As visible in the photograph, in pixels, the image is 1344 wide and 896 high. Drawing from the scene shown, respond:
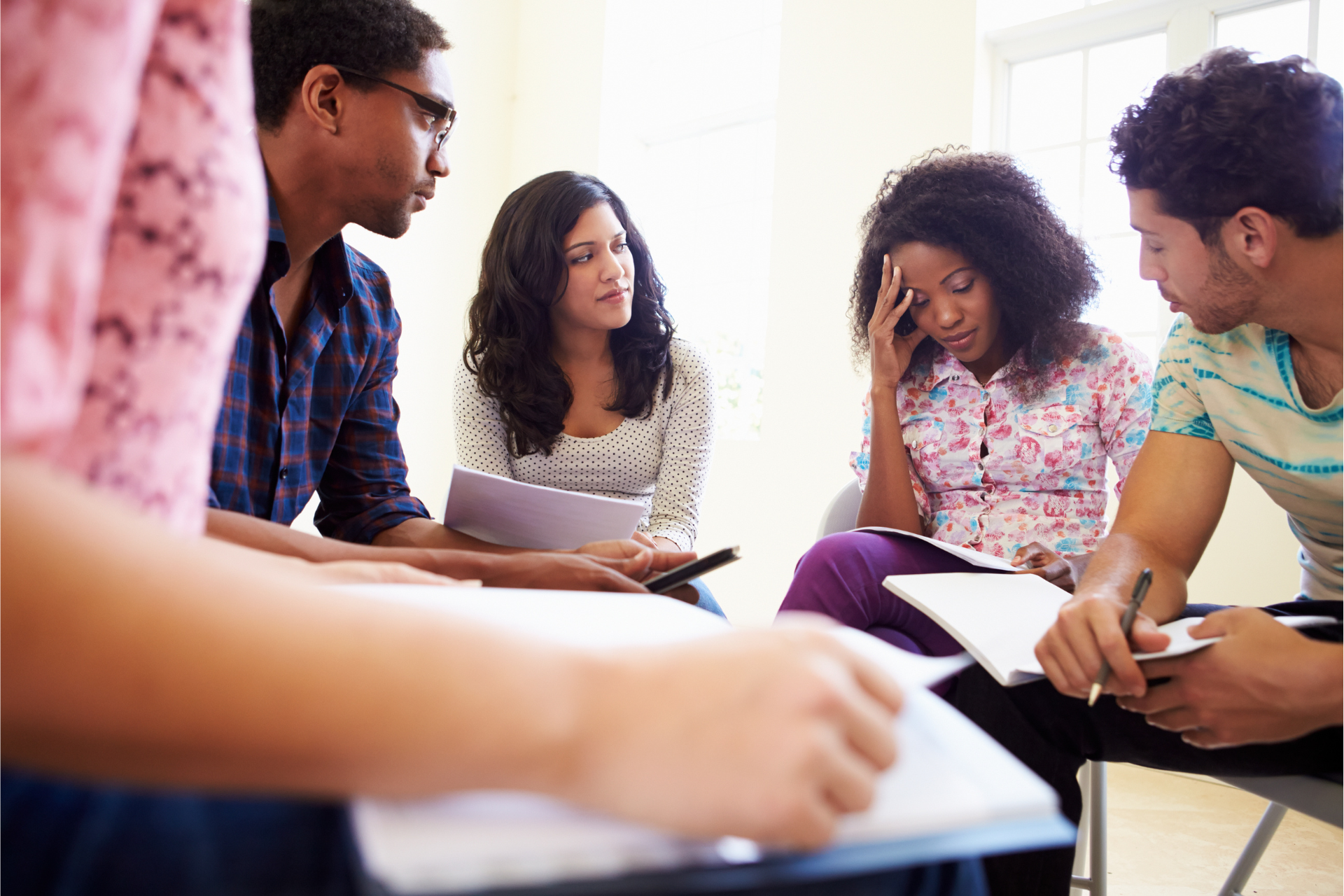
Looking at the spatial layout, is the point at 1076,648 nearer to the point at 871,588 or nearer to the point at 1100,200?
the point at 871,588

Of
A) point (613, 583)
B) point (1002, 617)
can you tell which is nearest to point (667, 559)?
point (613, 583)

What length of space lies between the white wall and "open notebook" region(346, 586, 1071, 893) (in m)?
2.41

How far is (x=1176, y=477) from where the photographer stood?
3.53 ft

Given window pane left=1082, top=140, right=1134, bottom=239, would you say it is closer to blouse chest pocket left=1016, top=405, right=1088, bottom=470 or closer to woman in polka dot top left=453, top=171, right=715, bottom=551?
blouse chest pocket left=1016, top=405, right=1088, bottom=470

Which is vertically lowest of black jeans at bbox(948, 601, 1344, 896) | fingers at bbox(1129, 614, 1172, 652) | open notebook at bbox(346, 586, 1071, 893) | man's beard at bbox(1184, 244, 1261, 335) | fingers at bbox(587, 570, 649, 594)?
black jeans at bbox(948, 601, 1344, 896)

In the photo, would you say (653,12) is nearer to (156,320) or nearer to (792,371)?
(792,371)

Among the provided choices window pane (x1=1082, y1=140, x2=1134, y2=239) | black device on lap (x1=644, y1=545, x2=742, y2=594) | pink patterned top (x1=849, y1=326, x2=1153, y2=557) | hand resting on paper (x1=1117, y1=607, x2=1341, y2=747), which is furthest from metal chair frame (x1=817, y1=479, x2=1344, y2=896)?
window pane (x1=1082, y1=140, x2=1134, y2=239)

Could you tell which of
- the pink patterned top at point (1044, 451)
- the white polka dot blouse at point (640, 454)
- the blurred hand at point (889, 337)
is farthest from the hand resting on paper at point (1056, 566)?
the white polka dot blouse at point (640, 454)

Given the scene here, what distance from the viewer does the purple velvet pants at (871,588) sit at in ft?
4.11

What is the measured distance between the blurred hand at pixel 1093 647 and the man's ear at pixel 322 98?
128 cm

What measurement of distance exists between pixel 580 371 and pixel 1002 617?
4.33 ft

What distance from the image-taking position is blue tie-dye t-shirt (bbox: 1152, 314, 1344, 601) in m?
0.98

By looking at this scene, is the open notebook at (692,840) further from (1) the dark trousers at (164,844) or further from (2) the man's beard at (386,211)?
(2) the man's beard at (386,211)

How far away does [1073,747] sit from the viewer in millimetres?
→ 942
